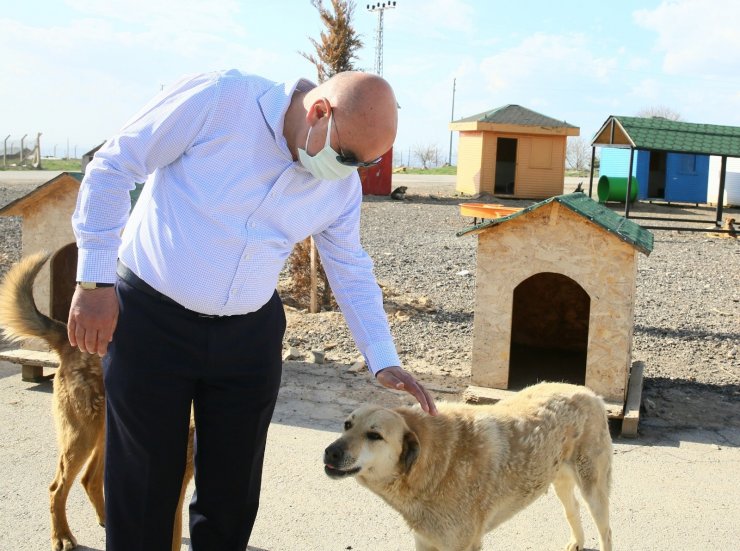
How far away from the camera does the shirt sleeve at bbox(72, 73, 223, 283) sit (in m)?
2.44

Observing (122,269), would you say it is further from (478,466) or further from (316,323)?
(316,323)

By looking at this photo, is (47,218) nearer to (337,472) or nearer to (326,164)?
(337,472)

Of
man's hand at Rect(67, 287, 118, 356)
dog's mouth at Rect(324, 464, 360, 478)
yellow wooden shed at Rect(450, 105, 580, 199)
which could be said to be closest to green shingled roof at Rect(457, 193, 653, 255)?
dog's mouth at Rect(324, 464, 360, 478)

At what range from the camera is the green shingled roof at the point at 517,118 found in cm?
2825

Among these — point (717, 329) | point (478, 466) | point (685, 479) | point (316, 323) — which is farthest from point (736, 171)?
point (478, 466)

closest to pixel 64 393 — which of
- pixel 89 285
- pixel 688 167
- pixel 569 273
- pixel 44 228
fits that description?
pixel 89 285

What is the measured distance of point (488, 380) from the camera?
6.84m

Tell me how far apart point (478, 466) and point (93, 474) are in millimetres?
2216

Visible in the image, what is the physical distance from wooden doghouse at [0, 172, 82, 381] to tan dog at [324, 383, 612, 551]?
450 cm

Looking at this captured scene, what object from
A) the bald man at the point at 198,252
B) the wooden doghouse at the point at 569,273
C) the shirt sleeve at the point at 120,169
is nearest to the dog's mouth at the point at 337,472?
the bald man at the point at 198,252

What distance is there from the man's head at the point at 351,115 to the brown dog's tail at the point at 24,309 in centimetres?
237

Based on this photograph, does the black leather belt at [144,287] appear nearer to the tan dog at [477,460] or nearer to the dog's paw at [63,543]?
the tan dog at [477,460]

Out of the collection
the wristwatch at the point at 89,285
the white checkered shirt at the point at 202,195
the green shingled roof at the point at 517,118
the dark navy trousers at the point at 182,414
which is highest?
the green shingled roof at the point at 517,118

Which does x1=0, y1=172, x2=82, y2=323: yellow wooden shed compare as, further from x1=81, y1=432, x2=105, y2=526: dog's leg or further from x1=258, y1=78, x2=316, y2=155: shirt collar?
x1=258, y1=78, x2=316, y2=155: shirt collar
